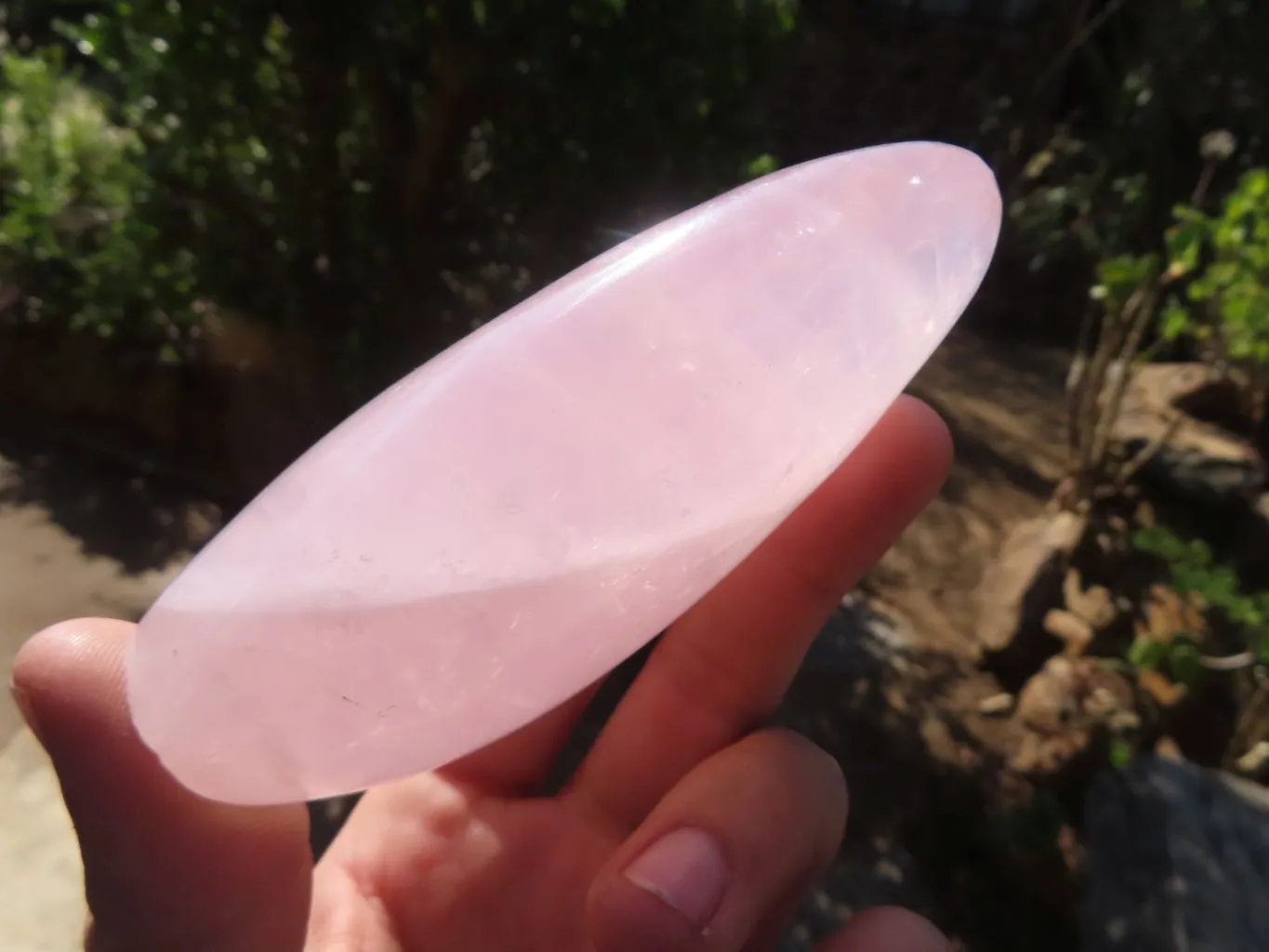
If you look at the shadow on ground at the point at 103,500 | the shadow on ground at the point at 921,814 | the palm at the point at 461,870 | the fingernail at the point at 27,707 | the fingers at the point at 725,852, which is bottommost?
the shadow on ground at the point at 921,814

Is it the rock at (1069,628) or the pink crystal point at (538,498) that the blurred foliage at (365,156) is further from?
the pink crystal point at (538,498)

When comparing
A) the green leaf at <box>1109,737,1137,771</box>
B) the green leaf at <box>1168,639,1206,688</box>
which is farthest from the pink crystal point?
the green leaf at <box>1109,737,1137,771</box>

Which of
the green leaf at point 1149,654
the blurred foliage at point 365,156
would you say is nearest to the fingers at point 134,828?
the blurred foliage at point 365,156

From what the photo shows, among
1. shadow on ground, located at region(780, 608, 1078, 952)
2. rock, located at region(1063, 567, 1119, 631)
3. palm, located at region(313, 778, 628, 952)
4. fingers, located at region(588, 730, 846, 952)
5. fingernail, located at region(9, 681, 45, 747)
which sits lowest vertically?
shadow on ground, located at region(780, 608, 1078, 952)

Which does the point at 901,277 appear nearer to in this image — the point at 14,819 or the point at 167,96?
the point at 167,96

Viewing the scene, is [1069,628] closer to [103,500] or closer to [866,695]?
[866,695]

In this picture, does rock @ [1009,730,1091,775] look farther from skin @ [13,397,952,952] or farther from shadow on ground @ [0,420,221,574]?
shadow on ground @ [0,420,221,574]

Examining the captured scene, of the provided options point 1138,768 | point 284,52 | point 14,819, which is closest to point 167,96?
point 284,52

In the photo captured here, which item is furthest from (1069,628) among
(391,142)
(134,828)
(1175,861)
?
(134,828)
